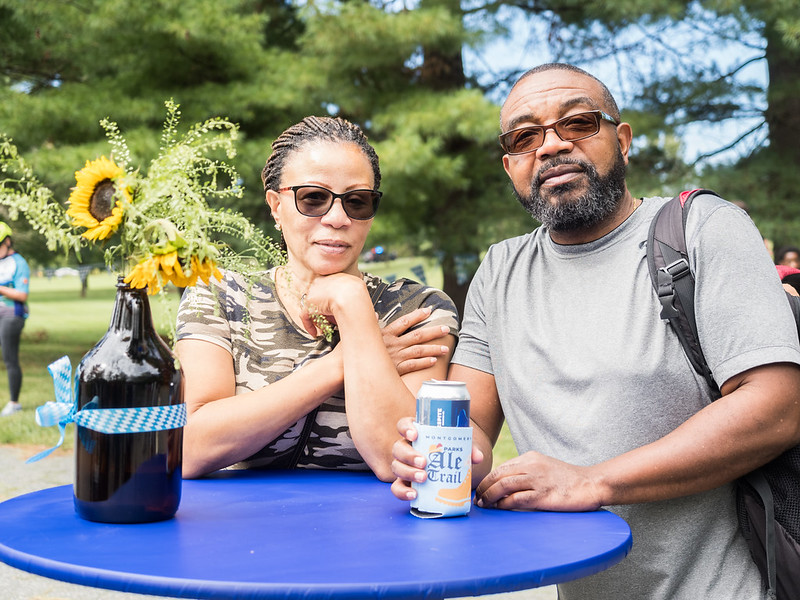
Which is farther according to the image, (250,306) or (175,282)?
(250,306)

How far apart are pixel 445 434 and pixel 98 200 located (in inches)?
31.9

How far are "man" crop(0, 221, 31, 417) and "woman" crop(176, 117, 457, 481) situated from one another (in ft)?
25.9

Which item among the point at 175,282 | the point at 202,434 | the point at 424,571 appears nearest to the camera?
the point at 424,571

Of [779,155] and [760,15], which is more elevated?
[760,15]

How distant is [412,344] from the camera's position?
2.34 m

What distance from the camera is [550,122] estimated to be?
2.35 meters

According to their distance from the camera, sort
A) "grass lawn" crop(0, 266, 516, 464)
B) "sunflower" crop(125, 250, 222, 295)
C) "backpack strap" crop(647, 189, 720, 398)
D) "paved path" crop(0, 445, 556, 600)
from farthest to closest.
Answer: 1. "grass lawn" crop(0, 266, 516, 464)
2. "paved path" crop(0, 445, 556, 600)
3. "backpack strap" crop(647, 189, 720, 398)
4. "sunflower" crop(125, 250, 222, 295)

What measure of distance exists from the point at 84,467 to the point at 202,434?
0.49 meters

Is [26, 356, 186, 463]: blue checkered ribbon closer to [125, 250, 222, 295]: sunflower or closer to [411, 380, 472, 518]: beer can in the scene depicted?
[125, 250, 222, 295]: sunflower

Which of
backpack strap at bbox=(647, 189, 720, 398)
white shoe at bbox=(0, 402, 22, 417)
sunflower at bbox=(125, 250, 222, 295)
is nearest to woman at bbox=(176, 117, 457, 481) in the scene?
sunflower at bbox=(125, 250, 222, 295)

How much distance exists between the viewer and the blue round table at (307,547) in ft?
4.32

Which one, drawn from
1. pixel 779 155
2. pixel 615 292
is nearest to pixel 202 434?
pixel 615 292

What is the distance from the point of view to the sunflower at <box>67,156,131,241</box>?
1535mm

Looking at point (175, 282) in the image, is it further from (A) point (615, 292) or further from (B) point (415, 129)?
(B) point (415, 129)
